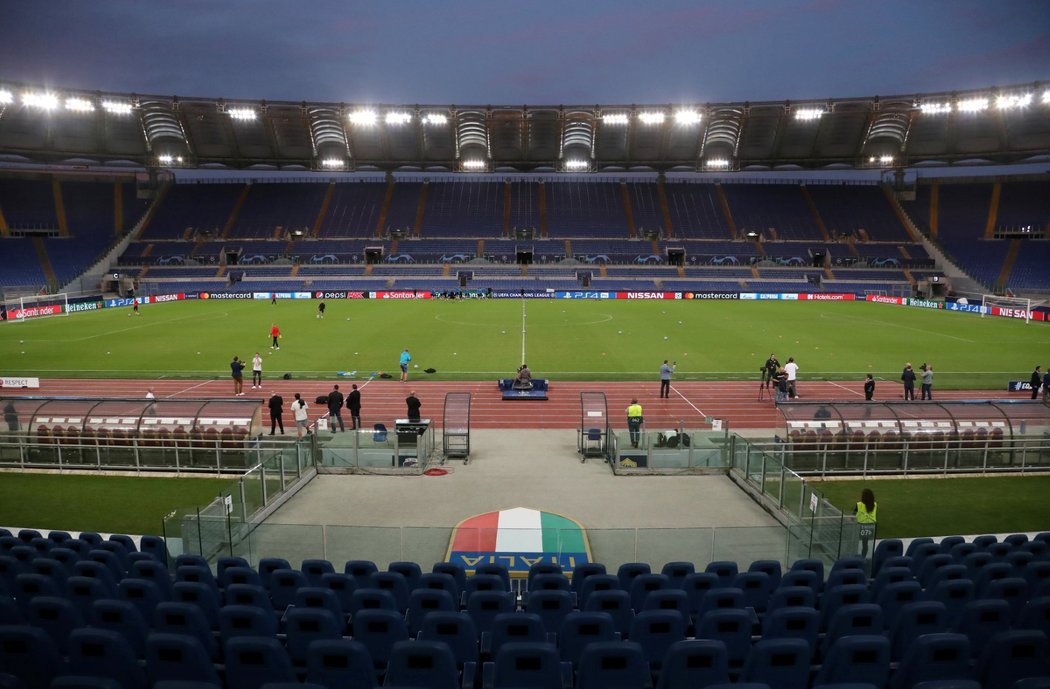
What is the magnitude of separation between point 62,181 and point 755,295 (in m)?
81.2

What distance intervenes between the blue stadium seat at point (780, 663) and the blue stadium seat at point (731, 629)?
1.04m

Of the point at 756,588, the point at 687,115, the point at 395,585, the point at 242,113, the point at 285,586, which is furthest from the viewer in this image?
the point at 687,115

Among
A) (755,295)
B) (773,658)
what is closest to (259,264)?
(755,295)

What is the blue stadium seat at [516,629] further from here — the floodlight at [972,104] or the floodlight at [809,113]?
the floodlight at [972,104]

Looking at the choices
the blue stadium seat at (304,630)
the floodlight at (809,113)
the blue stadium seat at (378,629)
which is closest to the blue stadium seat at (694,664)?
the blue stadium seat at (378,629)

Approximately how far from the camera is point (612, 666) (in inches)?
195

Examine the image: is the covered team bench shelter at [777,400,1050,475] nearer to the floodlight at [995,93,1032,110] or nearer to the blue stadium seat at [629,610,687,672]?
the blue stadium seat at [629,610,687,672]

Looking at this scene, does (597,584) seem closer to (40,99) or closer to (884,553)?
(884,553)

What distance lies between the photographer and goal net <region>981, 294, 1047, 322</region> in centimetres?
5134

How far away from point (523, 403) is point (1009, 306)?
54001 millimetres

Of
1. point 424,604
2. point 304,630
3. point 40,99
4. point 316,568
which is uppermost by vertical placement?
point 40,99

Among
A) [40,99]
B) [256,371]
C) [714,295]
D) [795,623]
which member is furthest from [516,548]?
[40,99]

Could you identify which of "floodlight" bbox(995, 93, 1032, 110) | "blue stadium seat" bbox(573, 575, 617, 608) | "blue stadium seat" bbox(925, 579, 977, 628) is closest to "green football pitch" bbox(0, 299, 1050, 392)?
"blue stadium seat" bbox(573, 575, 617, 608)

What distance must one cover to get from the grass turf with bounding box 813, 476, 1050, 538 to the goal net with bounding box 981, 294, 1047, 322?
43.3 metres
